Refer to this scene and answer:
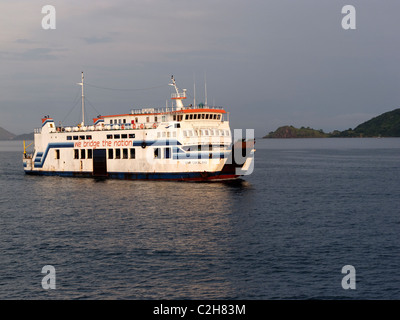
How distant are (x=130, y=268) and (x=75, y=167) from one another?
5577cm

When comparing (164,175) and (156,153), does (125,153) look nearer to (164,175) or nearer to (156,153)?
(156,153)

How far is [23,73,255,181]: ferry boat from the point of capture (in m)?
65.7

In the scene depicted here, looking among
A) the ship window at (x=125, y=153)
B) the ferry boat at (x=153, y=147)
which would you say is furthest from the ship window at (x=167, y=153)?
the ship window at (x=125, y=153)

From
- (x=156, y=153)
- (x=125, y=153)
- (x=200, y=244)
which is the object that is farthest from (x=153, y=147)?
(x=200, y=244)

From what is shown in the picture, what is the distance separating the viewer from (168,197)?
55375mm

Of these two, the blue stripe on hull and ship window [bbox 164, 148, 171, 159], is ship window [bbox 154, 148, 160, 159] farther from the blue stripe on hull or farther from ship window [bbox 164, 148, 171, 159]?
the blue stripe on hull

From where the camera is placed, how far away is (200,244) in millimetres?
33219

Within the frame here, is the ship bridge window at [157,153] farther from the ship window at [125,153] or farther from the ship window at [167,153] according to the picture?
the ship window at [125,153]

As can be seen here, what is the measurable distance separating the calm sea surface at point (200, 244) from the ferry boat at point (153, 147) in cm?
621

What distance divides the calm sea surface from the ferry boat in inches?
244

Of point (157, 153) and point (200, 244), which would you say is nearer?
point (200, 244)

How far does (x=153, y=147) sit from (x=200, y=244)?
37.3 metres

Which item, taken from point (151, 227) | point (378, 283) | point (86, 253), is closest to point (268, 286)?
point (378, 283)

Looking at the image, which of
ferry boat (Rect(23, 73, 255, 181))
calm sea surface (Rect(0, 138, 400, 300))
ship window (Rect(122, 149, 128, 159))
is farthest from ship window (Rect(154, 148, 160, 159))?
calm sea surface (Rect(0, 138, 400, 300))
